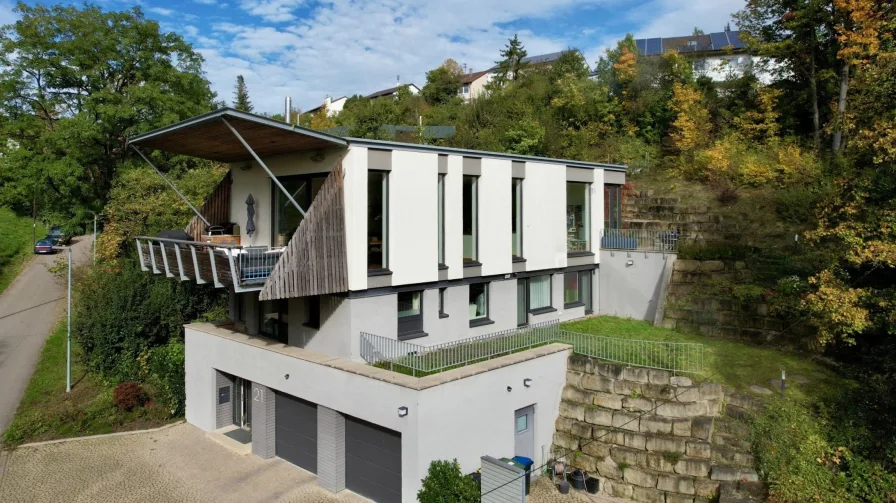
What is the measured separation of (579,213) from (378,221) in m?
9.66

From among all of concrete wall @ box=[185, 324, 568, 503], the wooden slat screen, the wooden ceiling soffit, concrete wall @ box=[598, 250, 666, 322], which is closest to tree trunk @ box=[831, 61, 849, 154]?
concrete wall @ box=[598, 250, 666, 322]

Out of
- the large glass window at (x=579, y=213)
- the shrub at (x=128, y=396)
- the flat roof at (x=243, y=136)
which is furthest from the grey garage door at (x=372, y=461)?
the large glass window at (x=579, y=213)

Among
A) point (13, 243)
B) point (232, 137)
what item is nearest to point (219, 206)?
point (232, 137)

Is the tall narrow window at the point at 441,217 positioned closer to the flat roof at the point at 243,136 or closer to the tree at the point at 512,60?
the flat roof at the point at 243,136

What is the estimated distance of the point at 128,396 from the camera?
788 inches

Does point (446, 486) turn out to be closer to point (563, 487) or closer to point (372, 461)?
point (372, 461)

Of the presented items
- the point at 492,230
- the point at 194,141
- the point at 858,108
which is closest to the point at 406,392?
the point at 492,230

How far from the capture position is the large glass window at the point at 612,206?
72.4ft

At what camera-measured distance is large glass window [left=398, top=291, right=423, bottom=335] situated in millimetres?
15117

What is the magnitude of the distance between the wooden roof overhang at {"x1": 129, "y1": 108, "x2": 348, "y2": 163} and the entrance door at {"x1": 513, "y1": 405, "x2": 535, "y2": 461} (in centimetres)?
790

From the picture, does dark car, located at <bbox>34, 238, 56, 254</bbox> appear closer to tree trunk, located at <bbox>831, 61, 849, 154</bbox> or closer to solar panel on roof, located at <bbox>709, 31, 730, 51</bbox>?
tree trunk, located at <bbox>831, 61, 849, 154</bbox>

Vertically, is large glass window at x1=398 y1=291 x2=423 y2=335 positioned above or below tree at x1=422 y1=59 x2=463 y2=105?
below

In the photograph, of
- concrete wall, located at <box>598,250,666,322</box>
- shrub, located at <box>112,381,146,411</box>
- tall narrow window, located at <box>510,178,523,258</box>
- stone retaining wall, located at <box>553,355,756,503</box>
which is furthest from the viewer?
concrete wall, located at <box>598,250,666,322</box>

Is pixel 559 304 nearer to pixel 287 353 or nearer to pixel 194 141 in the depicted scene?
pixel 287 353
